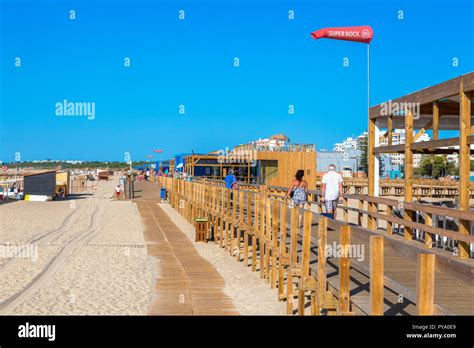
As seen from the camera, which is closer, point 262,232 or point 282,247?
point 282,247

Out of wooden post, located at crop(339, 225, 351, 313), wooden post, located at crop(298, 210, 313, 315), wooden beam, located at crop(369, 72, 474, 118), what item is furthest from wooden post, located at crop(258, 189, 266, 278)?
wooden post, located at crop(339, 225, 351, 313)

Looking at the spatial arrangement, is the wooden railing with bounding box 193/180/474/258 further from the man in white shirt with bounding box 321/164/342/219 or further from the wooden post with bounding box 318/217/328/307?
the wooden post with bounding box 318/217/328/307

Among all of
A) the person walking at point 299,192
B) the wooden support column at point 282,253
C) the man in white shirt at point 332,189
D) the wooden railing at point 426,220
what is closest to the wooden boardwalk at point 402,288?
the wooden railing at point 426,220

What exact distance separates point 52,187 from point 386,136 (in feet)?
95.1

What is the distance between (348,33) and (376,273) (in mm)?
12732

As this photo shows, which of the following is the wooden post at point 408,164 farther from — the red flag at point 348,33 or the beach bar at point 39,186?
the beach bar at point 39,186

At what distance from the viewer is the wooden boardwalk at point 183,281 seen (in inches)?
336

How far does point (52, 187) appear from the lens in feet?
119

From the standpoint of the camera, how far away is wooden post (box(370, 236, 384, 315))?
4410 millimetres

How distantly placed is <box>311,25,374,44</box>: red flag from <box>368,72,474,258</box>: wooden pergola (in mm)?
3497

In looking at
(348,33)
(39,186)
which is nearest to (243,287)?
(348,33)

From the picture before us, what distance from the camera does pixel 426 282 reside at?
3688 millimetres

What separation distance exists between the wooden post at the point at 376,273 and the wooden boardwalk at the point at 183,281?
159 inches

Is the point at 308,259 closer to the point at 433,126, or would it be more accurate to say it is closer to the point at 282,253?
the point at 282,253
